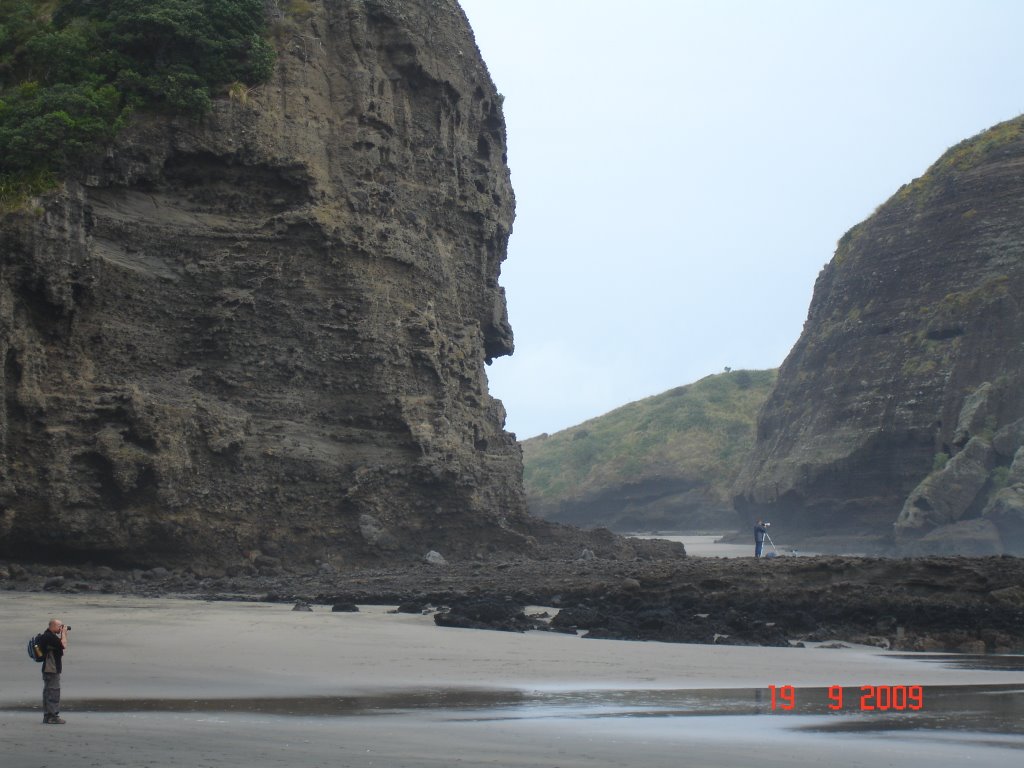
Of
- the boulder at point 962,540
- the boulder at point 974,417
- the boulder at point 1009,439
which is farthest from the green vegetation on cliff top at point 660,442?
the boulder at point 962,540

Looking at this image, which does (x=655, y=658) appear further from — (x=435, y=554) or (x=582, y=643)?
(x=435, y=554)

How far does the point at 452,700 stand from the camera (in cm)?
1384

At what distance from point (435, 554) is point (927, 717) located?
936 inches

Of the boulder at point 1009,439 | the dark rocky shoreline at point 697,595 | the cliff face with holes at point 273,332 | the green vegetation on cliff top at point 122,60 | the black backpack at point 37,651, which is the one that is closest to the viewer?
the black backpack at point 37,651

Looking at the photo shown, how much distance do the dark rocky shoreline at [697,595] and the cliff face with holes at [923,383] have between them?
90.2 ft

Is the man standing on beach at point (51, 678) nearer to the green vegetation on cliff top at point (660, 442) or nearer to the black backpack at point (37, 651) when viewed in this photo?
the black backpack at point (37, 651)

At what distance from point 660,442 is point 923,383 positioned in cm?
4920

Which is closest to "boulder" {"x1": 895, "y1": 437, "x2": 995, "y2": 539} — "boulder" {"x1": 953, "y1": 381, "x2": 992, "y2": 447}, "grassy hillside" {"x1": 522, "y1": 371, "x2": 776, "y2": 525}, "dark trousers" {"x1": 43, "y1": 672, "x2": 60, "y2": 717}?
"boulder" {"x1": 953, "y1": 381, "x2": 992, "y2": 447}

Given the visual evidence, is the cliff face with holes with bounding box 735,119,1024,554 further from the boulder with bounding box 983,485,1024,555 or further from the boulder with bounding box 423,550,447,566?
the boulder with bounding box 423,550,447,566

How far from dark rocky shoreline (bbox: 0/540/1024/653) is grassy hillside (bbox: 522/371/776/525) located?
66.5 meters

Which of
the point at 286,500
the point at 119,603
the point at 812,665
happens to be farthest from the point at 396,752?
the point at 286,500

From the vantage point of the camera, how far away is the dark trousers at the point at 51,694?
11.4 metres

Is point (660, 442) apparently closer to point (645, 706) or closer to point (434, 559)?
point (434, 559)
